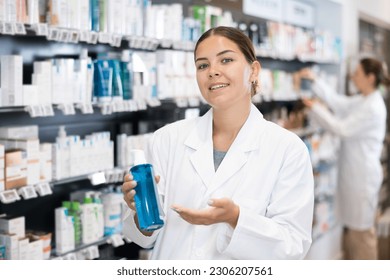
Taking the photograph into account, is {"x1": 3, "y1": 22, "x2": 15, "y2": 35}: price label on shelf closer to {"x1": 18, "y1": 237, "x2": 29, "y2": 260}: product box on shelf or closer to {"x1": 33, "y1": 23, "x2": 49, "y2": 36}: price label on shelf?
{"x1": 33, "y1": 23, "x2": 49, "y2": 36}: price label on shelf

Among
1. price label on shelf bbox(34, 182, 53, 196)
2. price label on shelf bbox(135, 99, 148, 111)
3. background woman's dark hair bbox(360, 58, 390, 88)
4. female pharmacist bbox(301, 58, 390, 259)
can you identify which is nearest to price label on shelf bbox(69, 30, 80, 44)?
price label on shelf bbox(135, 99, 148, 111)

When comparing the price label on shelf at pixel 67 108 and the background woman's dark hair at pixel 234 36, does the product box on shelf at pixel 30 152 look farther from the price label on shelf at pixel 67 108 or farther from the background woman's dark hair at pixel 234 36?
the background woman's dark hair at pixel 234 36

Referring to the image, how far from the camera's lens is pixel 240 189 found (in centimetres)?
181

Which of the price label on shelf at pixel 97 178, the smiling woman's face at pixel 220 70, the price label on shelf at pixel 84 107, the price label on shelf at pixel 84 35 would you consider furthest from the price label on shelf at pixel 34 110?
the smiling woman's face at pixel 220 70

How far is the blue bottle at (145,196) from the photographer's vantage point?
1.73 metres

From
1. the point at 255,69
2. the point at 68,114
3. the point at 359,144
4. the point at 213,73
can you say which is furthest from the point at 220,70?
the point at 359,144

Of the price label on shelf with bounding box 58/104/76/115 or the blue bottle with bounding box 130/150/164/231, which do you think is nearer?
the blue bottle with bounding box 130/150/164/231

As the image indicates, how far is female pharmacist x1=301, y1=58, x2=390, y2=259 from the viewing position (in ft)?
16.1

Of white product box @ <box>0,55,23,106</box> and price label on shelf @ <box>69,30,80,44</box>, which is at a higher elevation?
price label on shelf @ <box>69,30,80,44</box>

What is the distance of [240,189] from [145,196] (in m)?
0.29

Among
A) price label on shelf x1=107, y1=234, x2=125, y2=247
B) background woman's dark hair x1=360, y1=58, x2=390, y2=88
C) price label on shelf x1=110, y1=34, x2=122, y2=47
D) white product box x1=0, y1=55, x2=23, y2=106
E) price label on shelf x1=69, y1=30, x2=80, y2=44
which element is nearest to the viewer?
white product box x1=0, y1=55, x2=23, y2=106

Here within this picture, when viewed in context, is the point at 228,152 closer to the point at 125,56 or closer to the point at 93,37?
the point at 93,37
